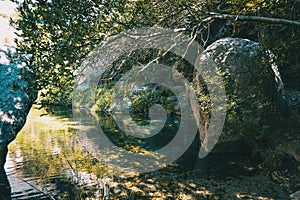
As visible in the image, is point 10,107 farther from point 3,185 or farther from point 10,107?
point 3,185

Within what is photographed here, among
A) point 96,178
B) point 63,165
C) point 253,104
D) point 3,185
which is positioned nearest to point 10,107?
point 3,185

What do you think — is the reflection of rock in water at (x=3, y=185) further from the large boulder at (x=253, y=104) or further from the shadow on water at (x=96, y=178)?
the large boulder at (x=253, y=104)

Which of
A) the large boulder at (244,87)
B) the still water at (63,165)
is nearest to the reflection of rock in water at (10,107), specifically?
the still water at (63,165)

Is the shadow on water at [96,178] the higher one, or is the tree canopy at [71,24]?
the tree canopy at [71,24]

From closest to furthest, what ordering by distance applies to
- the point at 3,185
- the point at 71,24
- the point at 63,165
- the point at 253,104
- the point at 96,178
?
the point at 71,24
the point at 3,185
the point at 96,178
the point at 253,104
the point at 63,165

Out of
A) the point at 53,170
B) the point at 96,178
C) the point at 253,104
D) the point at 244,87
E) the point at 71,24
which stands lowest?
the point at 96,178

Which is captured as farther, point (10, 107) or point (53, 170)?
point (53, 170)

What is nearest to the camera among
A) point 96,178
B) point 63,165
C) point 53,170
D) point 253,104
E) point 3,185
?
point 3,185

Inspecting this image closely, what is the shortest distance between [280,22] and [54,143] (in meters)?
8.31

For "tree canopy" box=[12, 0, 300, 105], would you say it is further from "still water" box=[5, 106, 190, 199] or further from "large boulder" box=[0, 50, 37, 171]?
"large boulder" box=[0, 50, 37, 171]

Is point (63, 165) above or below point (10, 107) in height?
below

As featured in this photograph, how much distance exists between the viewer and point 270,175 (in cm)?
594

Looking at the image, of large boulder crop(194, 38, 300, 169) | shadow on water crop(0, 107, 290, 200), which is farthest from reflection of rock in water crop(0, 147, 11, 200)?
large boulder crop(194, 38, 300, 169)

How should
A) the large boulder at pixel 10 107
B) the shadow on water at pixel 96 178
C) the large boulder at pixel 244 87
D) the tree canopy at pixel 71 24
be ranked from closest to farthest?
the tree canopy at pixel 71 24, the shadow on water at pixel 96 178, the large boulder at pixel 10 107, the large boulder at pixel 244 87
